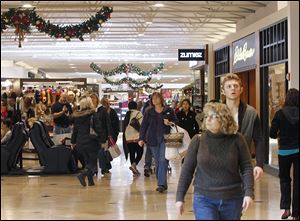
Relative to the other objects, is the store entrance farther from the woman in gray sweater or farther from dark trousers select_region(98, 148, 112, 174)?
the woman in gray sweater

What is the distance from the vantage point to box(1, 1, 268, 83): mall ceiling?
12773 millimetres

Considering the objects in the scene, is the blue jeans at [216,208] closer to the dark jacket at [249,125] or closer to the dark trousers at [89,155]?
the dark jacket at [249,125]

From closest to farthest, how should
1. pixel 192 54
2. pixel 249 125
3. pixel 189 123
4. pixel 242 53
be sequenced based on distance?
1. pixel 249 125
2. pixel 189 123
3. pixel 242 53
4. pixel 192 54

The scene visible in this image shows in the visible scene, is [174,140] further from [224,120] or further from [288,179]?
[224,120]

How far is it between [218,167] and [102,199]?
177 inches

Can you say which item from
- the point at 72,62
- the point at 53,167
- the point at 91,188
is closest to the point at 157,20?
the point at 53,167

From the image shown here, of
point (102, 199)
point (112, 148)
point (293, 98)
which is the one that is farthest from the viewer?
point (112, 148)

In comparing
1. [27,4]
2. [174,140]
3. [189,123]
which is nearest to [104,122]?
[189,123]

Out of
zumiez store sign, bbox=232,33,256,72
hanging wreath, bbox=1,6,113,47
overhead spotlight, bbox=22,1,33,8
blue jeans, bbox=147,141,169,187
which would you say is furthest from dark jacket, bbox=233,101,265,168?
overhead spotlight, bbox=22,1,33,8

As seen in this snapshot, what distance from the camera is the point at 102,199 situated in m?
7.88

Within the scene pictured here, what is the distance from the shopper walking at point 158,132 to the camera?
8.38 m

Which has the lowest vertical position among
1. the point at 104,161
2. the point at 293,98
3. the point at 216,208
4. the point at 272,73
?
the point at 104,161

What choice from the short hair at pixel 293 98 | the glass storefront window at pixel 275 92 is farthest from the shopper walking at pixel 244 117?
the glass storefront window at pixel 275 92

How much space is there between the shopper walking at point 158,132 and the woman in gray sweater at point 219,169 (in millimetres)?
4638
